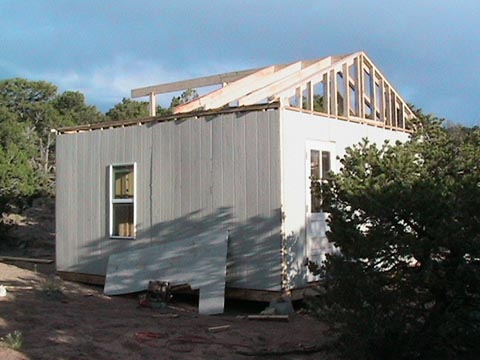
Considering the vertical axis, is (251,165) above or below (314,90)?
below

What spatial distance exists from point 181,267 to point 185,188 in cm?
143

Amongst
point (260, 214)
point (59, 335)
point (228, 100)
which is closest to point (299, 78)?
point (228, 100)

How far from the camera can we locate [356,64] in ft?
41.7

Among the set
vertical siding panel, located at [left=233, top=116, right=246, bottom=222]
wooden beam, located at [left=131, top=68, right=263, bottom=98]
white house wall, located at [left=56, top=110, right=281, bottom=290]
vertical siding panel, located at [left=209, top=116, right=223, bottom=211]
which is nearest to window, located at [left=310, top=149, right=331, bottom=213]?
white house wall, located at [left=56, top=110, right=281, bottom=290]

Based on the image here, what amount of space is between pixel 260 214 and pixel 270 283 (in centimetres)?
114

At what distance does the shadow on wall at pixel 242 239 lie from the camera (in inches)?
398

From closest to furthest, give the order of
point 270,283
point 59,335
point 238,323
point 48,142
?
1. point 59,335
2. point 238,323
3. point 270,283
4. point 48,142

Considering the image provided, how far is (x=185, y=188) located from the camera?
1129cm

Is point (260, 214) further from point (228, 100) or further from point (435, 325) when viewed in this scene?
point (435, 325)

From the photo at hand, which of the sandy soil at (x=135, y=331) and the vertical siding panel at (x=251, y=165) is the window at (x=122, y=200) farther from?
the vertical siding panel at (x=251, y=165)

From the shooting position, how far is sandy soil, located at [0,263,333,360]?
7074mm

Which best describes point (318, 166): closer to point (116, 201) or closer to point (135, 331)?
point (116, 201)

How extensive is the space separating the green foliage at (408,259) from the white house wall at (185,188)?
132 inches

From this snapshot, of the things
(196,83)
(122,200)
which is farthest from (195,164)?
(196,83)
